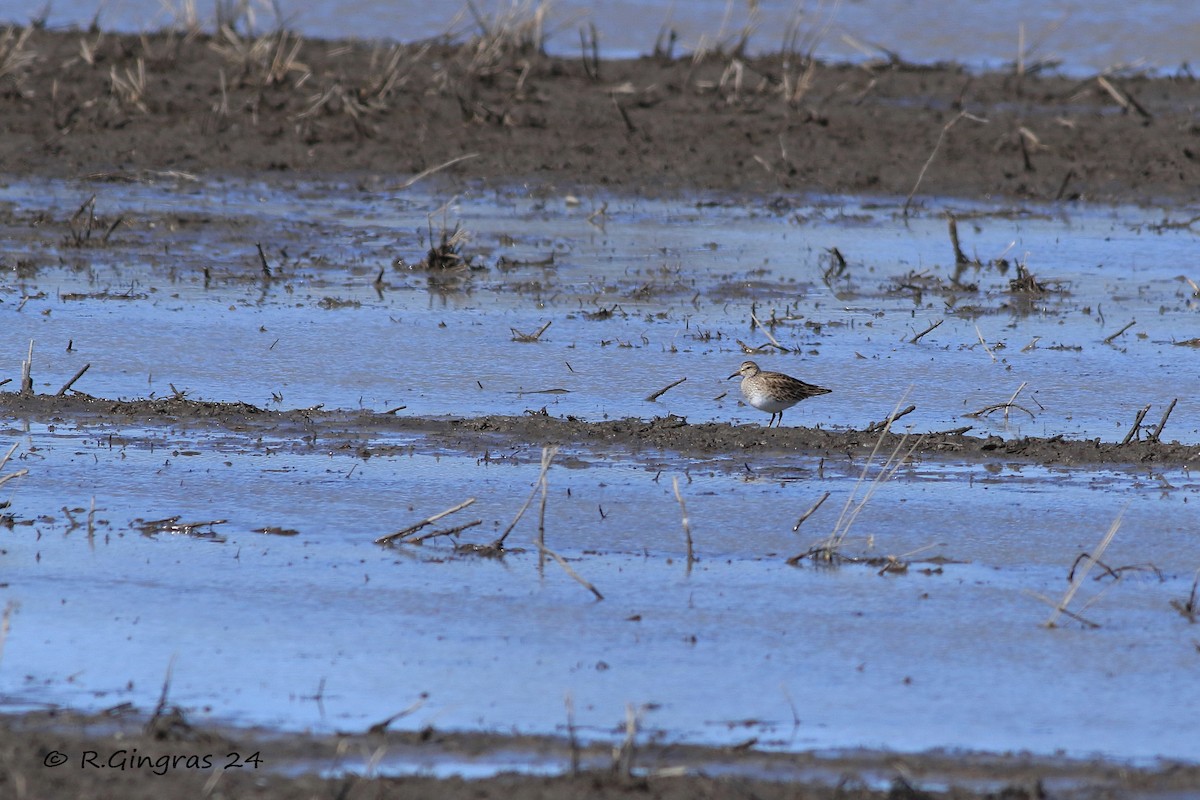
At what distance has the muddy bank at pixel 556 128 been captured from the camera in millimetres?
16812

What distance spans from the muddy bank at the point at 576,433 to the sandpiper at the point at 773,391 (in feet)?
0.44

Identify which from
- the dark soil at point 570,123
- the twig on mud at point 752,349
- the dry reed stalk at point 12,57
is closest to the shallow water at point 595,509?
the twig on mud at point 752,349

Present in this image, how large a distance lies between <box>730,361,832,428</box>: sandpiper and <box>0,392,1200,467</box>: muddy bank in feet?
0.44

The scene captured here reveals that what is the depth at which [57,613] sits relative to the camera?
6.07m

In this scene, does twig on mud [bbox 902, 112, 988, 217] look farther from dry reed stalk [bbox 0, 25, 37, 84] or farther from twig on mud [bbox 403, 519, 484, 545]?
twig on mud [bbox 403, 519, 484, 545]

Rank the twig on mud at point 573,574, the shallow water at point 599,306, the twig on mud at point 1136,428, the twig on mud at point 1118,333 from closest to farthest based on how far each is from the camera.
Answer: the twig on mud at point 573,574 < the twig on mud at point 1136,428 < the shallow water at point 599,306 < the twig on mud at point 1118,333

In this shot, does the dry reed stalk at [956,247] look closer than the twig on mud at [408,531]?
No

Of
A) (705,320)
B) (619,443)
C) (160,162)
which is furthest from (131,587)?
(160,162)

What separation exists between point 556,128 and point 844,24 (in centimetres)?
807

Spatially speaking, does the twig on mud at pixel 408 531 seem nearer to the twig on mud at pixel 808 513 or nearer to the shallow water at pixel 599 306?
the twig on mud at pixel 808 513

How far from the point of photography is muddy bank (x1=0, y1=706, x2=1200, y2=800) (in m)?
4.66

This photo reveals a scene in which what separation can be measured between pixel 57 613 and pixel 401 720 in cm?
161

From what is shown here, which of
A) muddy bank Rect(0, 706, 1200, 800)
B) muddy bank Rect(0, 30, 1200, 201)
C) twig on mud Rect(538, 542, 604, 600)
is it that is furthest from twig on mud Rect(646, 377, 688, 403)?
muddy bank Rect(0, 30, 1200, 201)

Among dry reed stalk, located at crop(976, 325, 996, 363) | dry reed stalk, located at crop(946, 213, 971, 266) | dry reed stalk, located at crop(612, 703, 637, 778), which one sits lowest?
dry reed stalk, located at crop(612, 703, 637, 778)
